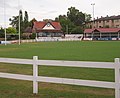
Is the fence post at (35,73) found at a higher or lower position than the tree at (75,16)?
lower

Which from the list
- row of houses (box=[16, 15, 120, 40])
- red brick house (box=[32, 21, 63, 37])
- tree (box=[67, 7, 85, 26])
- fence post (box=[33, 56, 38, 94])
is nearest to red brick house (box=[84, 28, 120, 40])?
row of houses (box=[16, 15, 120, 40])

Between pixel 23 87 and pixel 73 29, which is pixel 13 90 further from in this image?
pixel 73 29

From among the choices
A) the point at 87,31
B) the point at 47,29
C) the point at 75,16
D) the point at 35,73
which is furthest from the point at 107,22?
the point at 35,73

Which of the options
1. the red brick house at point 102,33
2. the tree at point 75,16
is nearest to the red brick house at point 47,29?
the red brick house at point 102,33

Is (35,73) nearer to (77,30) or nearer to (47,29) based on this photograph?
(47,29)

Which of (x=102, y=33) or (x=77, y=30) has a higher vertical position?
(x=77, y=30)

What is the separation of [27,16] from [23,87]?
13734cm

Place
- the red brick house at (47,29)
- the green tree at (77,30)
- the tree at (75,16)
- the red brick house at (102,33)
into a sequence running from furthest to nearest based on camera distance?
the tree at (75,16)
the green tree at (77,30)
the red brick house at (47,29)
the red brick house at (102,33)

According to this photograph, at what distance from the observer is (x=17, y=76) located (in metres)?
8.60

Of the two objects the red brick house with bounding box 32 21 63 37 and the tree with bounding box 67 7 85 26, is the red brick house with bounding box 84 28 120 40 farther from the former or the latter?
the tree with bounding box 67 7 85 26

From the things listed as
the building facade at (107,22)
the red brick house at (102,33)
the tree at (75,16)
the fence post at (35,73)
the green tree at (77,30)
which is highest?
the tree at (75,16)

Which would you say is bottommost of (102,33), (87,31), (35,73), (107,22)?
(35,73)

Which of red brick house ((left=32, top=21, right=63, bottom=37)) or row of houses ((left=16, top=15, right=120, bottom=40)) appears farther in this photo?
red brick house ((left=32, top=21, right=63, bottom=37))

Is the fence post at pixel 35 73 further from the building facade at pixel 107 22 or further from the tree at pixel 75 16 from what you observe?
the tree at pixel 75 16
